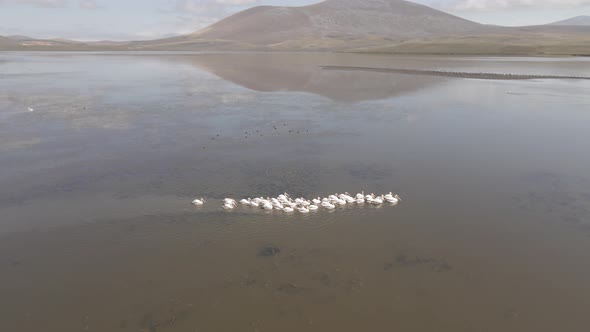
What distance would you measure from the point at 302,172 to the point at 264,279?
876 centimetres

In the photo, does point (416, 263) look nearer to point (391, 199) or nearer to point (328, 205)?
point (391, 199)

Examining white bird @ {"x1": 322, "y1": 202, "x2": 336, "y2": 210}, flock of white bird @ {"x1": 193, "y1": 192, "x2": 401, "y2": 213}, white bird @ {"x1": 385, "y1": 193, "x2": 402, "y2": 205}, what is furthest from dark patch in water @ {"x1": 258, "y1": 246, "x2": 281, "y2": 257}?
white bird @ {"x1": 385, "y1": 193, "x2": 402, "y2": 205}

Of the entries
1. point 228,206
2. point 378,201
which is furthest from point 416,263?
point 228,206

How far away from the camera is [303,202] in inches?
622

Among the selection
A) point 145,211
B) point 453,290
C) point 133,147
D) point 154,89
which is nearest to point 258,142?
point 133,147

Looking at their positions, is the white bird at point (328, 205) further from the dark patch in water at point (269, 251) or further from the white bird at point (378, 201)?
the dark patch in water at point (269, 251)

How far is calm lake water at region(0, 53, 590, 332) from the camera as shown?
1034 cm

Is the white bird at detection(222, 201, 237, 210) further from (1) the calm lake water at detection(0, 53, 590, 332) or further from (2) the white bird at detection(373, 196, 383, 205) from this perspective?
(2) the white bird at detection(373, 196, 383, 205)

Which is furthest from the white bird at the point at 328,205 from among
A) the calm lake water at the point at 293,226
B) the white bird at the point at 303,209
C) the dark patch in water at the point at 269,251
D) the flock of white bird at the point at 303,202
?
the dark patch in water at the point at 269,251

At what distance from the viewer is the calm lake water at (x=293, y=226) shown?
10336 mm

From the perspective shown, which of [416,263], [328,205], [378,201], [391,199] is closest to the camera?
[416,263]

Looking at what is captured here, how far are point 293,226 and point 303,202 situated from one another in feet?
4.92

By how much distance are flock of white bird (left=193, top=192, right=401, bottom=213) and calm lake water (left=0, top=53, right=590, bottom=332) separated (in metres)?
0.45

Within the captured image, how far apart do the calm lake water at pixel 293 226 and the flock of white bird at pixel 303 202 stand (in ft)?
1.46
